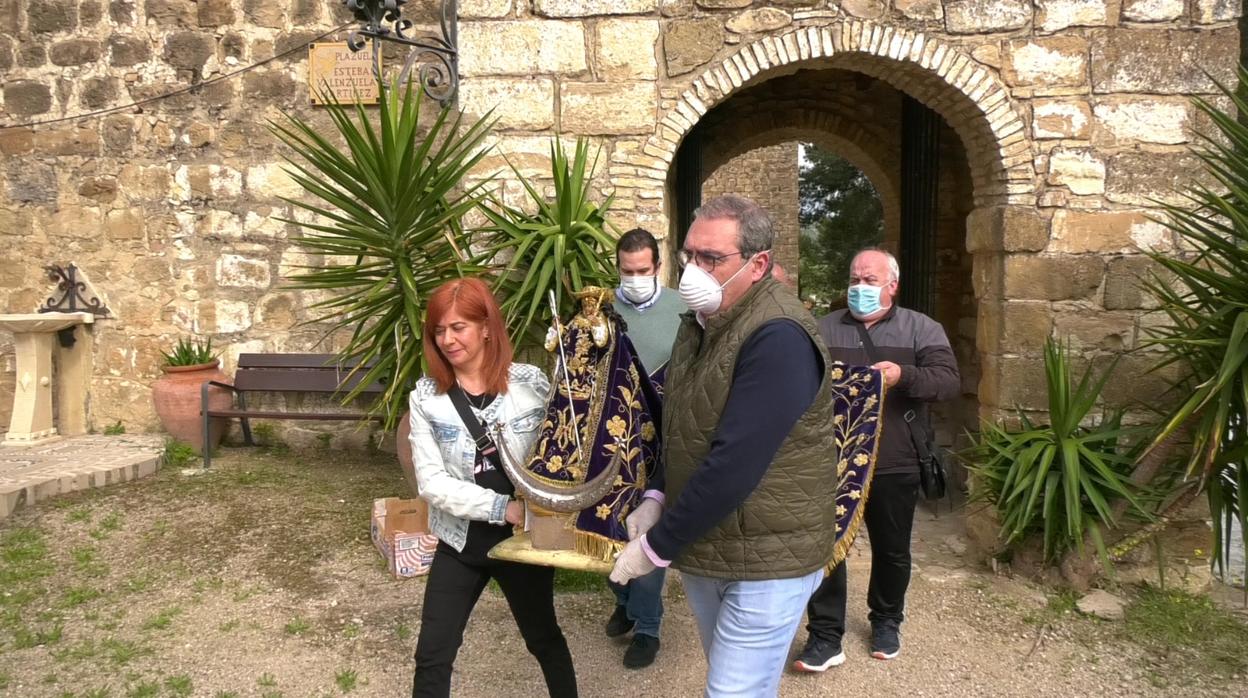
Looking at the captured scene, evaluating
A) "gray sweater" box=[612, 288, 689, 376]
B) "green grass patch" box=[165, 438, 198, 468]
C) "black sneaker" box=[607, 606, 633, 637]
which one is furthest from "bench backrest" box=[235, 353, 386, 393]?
"gray sweater" box=[612, 288, 689, 376]

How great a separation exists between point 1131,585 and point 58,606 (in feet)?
15.6

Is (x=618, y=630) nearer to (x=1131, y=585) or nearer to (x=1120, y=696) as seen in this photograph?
(x=1120, y=696)

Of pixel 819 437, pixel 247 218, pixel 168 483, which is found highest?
pixel 247 218

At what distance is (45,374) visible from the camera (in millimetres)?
5797

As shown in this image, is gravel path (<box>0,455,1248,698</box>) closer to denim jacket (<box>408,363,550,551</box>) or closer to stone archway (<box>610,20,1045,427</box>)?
denim jacket (<box>408,363,550,551</box>)

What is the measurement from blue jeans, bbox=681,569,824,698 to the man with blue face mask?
3.66 ft

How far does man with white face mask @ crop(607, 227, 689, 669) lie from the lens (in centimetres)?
297

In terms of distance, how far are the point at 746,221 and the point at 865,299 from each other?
4.30ft

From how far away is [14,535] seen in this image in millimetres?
4207

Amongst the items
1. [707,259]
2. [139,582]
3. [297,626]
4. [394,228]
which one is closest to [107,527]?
[139,582]

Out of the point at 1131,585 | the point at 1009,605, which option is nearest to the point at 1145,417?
the point at 1131,585

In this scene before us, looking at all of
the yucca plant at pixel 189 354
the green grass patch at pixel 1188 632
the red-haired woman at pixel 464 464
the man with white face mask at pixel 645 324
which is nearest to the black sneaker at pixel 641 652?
the man with white face mask at pixel 645 324

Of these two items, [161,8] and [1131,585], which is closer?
[1131,585]

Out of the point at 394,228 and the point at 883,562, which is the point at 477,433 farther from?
the point at 394,228
